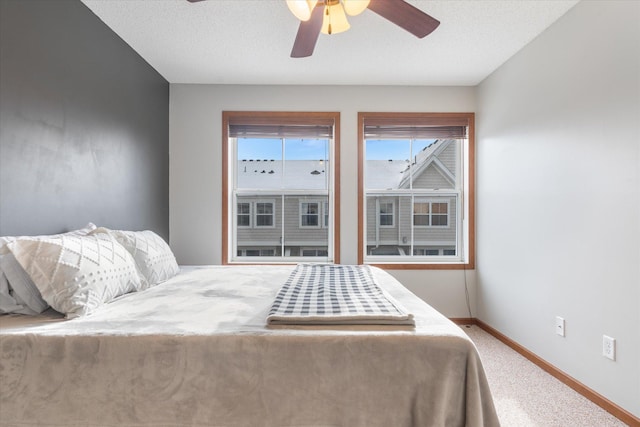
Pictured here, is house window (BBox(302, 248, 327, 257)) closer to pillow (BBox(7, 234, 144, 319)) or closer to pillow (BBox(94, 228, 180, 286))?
pillow (BBox(94, 228, 180, 286))

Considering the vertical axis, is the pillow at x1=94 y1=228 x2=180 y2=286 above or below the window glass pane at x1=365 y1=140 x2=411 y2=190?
below

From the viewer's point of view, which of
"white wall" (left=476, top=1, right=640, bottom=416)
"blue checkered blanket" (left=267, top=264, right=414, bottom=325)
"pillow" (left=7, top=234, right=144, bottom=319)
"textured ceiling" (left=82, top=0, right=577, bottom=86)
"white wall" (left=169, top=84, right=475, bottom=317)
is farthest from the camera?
"white wall" (left=169, top=84, right=475, bottom=317)

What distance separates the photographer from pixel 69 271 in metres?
1.44

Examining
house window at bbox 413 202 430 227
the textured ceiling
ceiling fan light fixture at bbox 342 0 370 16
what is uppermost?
the textured ceiling

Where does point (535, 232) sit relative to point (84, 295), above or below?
above

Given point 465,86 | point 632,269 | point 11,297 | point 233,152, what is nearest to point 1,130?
point 11,297

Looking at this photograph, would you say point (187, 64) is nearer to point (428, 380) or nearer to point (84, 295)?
point (84, 295)

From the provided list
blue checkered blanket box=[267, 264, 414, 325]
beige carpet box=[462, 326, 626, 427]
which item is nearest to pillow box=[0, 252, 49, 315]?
blue checkered blanket box=[267, 264, 414, 325]

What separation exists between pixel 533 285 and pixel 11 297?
3203 millimetres

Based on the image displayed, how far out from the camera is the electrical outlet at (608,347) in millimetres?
1870

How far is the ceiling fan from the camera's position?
154cm

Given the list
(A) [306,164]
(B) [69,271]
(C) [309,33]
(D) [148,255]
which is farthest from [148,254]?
(A) [306,164]

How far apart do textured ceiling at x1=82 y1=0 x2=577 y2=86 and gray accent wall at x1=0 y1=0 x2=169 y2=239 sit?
27cm

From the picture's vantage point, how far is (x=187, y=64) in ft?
9.82
